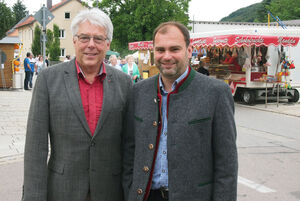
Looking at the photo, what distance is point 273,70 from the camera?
→ 56.0ft

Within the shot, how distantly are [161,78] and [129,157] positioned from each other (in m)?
0.58

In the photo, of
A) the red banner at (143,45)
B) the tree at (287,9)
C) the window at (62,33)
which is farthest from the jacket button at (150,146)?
the tree at (287,9)

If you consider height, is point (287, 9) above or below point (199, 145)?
above

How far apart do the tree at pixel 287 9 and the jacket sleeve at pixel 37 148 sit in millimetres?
72404

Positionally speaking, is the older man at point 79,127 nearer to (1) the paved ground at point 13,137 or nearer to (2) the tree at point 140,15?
(1) the paved ground at point 13,137

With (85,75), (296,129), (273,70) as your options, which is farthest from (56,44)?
(85,75)

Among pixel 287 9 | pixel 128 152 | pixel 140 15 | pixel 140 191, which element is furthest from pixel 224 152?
pixel 287 9

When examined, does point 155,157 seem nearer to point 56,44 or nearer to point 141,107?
point 141,107

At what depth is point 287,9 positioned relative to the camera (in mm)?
72438

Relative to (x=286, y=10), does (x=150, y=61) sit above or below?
below

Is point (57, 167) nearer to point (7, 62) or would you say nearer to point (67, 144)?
point (67, 144)

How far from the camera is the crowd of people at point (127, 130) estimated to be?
228cm

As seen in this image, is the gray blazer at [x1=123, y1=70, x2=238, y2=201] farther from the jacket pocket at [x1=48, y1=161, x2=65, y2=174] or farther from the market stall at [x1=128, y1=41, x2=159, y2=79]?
the market stall at [x1=128, y1=41, x2=159, y2=79]

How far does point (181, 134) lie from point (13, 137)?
6.90 metres
